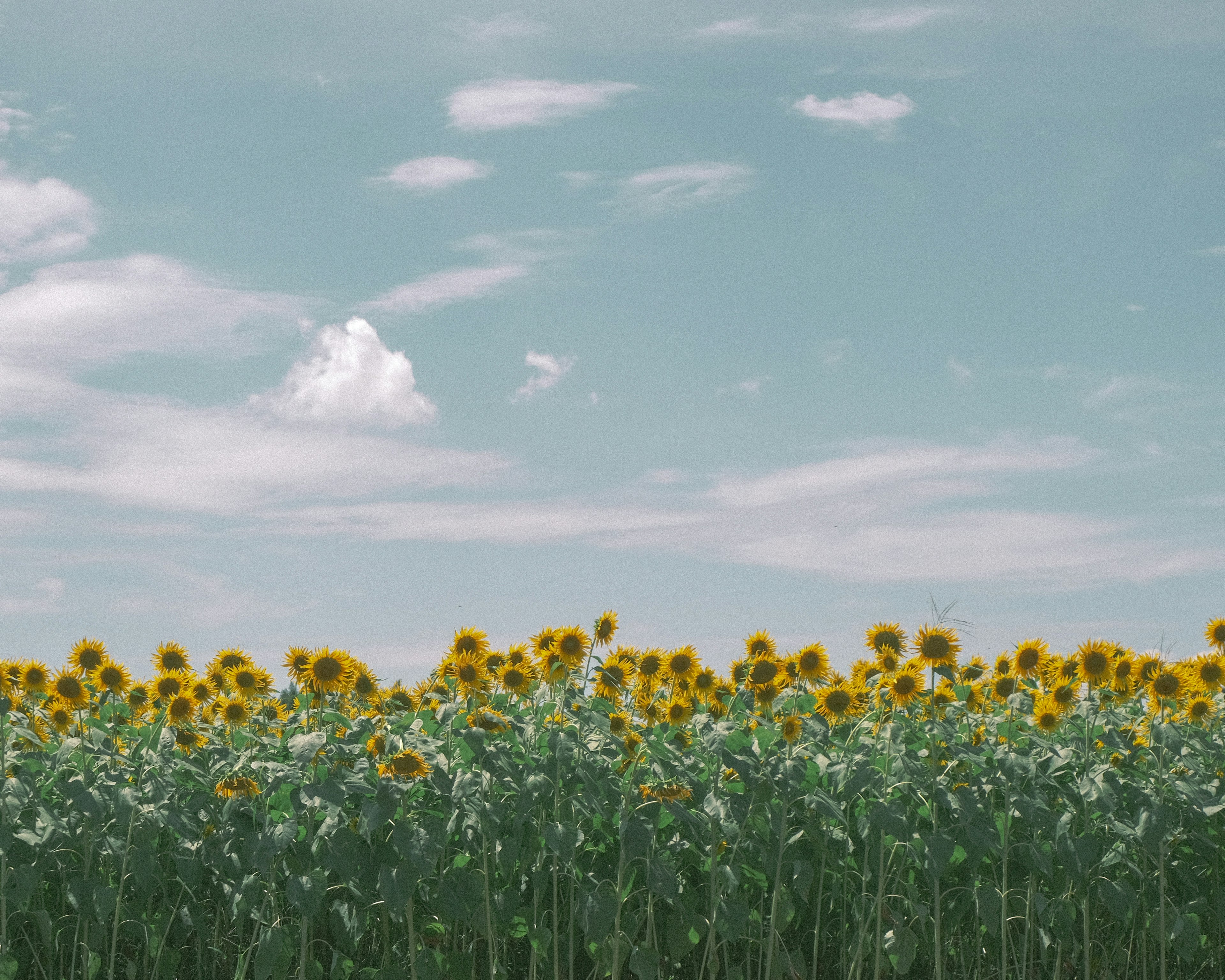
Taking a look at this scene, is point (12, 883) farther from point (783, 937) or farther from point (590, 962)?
point (783, 937)

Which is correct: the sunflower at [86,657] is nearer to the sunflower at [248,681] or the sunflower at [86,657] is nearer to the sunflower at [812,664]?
the sunflower at [248,681]

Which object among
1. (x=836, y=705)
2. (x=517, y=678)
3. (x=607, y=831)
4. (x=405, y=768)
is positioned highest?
(x=517, y=678)

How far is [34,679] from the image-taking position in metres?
7.61

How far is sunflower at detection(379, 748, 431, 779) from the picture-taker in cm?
566

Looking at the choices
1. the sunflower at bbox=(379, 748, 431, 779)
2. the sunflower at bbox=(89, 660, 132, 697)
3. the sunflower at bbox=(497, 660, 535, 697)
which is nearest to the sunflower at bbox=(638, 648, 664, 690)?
the sunflower at bbox=(497, 660, 535, 697)

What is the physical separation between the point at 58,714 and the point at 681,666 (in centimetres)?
396

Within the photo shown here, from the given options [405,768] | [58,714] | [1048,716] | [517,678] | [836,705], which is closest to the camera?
[405,768]

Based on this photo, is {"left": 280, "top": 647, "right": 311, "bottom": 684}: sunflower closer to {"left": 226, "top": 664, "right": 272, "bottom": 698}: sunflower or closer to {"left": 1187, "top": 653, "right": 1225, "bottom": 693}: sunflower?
{"left": 226, "top": 664, "right": 272, "bottom": 698}: sunflower

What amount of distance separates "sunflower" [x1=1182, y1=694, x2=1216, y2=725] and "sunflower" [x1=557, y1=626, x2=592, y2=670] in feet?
13.5

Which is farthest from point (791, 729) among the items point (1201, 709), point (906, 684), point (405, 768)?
point (1201, 709)

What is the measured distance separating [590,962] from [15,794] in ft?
10.2

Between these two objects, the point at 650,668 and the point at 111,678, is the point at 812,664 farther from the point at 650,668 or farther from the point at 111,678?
the point at 111,678

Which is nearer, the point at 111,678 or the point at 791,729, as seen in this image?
the point at 791,729

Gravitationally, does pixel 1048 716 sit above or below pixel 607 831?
above
